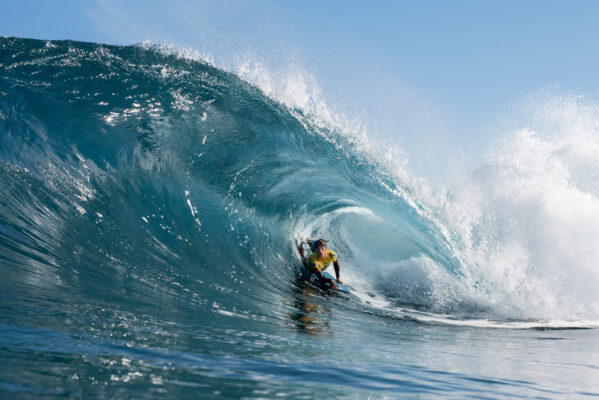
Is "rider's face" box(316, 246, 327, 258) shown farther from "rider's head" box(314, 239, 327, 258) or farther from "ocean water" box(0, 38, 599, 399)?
"ocean water" box(0, 38, 599, 399)

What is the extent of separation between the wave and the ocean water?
0.12 ft

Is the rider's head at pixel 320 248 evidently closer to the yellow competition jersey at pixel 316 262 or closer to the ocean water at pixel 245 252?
the yellow competition jersey at pixel 316 262

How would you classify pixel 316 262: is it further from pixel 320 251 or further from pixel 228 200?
pixel 228 200

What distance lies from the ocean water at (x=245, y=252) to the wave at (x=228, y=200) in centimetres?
4

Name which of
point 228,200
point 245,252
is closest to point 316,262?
point 245,252

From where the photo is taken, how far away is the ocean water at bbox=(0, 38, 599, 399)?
2.15 metres

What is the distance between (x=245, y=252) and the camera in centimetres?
793

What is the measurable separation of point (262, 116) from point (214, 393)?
25.4 ft

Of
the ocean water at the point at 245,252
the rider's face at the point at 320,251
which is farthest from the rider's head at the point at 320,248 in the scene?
the ocean water at the point at 245,252

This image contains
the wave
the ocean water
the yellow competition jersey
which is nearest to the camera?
the ocean water

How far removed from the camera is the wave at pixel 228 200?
5.16 metres

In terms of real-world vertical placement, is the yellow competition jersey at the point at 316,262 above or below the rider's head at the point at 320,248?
below

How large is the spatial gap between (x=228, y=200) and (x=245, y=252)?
1486 mm

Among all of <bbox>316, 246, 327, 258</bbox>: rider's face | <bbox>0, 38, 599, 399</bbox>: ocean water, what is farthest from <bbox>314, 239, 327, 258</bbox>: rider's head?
<bbox>0, 38, 599, 399</bbox>: ocean water
